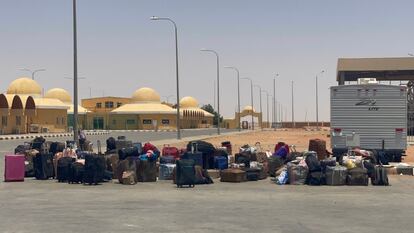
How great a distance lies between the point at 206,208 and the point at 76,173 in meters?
6.70

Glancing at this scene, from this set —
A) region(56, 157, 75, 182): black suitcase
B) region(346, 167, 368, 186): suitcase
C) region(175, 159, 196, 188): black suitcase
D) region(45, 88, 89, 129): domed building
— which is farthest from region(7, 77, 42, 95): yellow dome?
A: region(346, 167, 368, 186): suitcase

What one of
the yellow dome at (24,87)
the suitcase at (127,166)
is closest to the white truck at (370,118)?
the suitcase at (127,166)

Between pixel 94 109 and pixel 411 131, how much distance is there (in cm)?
9266

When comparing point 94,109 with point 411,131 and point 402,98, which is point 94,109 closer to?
point 411,131

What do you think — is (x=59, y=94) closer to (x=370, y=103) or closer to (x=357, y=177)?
(x=370, y=103)

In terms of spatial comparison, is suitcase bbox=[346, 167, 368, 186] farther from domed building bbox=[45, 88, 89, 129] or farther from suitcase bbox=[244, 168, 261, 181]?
domed building bbox=[45, 88, 89, 129]

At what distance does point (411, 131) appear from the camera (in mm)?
63312

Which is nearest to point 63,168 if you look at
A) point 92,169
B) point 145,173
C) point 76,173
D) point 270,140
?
point 76,173

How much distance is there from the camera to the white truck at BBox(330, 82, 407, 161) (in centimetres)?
2322

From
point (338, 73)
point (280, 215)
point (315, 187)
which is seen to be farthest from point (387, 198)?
point (338, 73)

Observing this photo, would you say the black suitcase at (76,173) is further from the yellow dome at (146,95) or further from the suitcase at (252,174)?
the yellow dome at (146,95)

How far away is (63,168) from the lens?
1850 cm

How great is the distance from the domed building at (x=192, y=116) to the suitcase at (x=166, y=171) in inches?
4650

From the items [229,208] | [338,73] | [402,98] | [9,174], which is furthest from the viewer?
[338,73]
